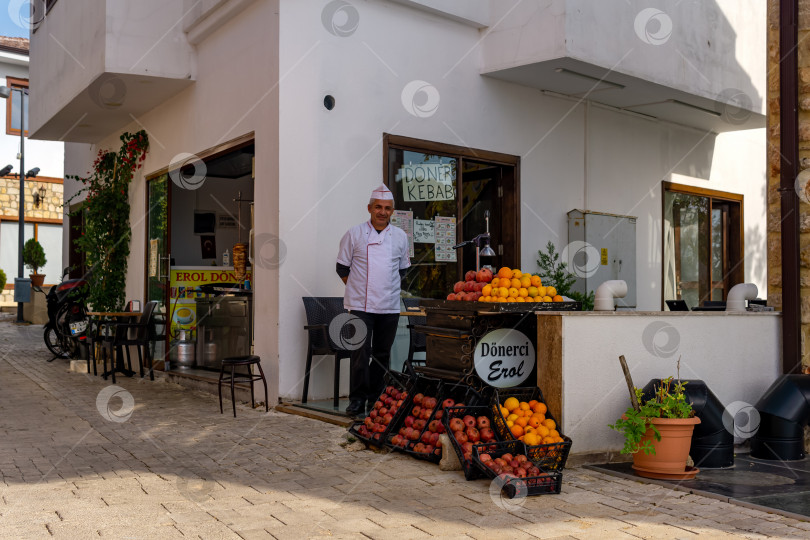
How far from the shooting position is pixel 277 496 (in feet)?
14.6

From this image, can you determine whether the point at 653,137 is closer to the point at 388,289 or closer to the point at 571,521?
the point at 388,289

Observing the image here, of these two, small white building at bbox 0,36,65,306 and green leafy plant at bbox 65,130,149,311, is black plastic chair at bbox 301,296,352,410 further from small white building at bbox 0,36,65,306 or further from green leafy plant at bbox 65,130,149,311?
small white building at bbox 0,36,65,306

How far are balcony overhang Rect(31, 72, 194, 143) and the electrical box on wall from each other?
490 cm

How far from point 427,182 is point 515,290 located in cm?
350

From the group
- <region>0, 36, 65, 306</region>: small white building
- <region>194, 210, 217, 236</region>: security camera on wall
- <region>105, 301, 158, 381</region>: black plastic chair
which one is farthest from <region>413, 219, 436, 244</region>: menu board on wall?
<region>0, 36, 65, 306</region>: small white building

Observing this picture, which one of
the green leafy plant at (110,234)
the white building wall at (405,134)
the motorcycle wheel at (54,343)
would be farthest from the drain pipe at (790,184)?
the motorcycle wheel at (54,343)

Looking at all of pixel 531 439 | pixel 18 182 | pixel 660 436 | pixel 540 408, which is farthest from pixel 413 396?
pixel 18 182

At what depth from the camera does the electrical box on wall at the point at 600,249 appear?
32.7 feet

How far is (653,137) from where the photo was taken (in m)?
11.2

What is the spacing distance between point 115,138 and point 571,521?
10.5 meters

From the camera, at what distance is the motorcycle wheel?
→ 12.6m

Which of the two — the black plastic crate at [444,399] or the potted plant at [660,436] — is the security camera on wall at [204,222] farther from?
the potted plant at [660,436]

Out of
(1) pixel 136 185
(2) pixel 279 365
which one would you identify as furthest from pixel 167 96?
(2) pixel 279 365

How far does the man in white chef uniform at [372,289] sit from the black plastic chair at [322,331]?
15.4 inches
